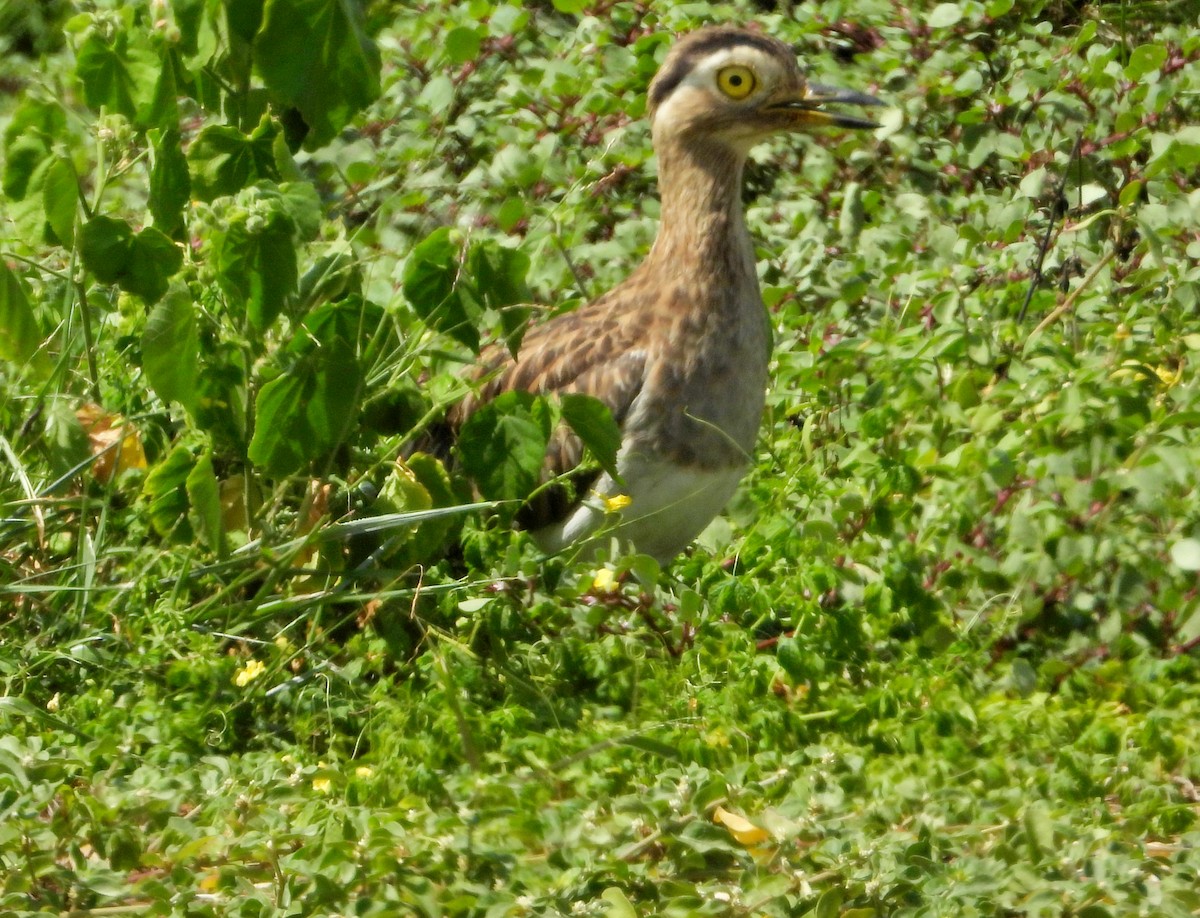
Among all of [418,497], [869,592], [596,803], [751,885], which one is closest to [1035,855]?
[751,885]

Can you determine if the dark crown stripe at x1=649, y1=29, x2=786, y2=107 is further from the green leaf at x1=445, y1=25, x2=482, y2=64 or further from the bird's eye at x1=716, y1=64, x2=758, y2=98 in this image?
the green leaf at x1=445, y1=25, x2=482, y2=64

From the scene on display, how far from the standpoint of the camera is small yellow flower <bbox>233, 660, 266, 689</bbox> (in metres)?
4.17

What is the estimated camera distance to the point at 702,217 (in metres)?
5.40

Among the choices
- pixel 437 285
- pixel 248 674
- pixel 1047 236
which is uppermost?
pixel 437 285

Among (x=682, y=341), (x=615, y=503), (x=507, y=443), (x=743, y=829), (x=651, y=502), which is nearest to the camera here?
(x=743, y=829)

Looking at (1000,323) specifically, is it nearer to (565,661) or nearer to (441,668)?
(565,661)

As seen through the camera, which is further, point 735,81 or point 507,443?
point 735,81

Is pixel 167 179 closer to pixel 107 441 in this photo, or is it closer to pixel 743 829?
pixel 107 441

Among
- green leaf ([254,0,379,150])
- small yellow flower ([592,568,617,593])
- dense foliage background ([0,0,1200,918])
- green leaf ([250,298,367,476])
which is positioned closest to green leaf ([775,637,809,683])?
dense foliage background ([0,0,1200,918])

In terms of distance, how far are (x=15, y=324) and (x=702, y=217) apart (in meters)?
1.99

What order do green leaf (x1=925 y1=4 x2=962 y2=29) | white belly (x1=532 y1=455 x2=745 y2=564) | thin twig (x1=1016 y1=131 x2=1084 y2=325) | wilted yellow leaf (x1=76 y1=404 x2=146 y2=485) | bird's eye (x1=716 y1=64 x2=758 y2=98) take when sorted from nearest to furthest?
wilted yellow leaf (x1=76 y1=404 x2=146 y2=485) < white belly (x1=532 y1=455 x2=745 y2=564) < bird's eye (x1=716 y1=64 x2=758 y2=98) < thin twig (x1=1016 y1=131 x2=1084 y2=325) < green leaf (x1=925 y1=4 x2=962 y2=29)

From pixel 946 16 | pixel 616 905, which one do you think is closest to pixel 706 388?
pixel 616 905

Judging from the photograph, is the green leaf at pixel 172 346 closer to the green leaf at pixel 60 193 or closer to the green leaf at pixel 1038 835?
the green leaf at pixel 60 193

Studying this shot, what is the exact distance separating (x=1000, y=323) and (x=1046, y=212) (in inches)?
50.7
